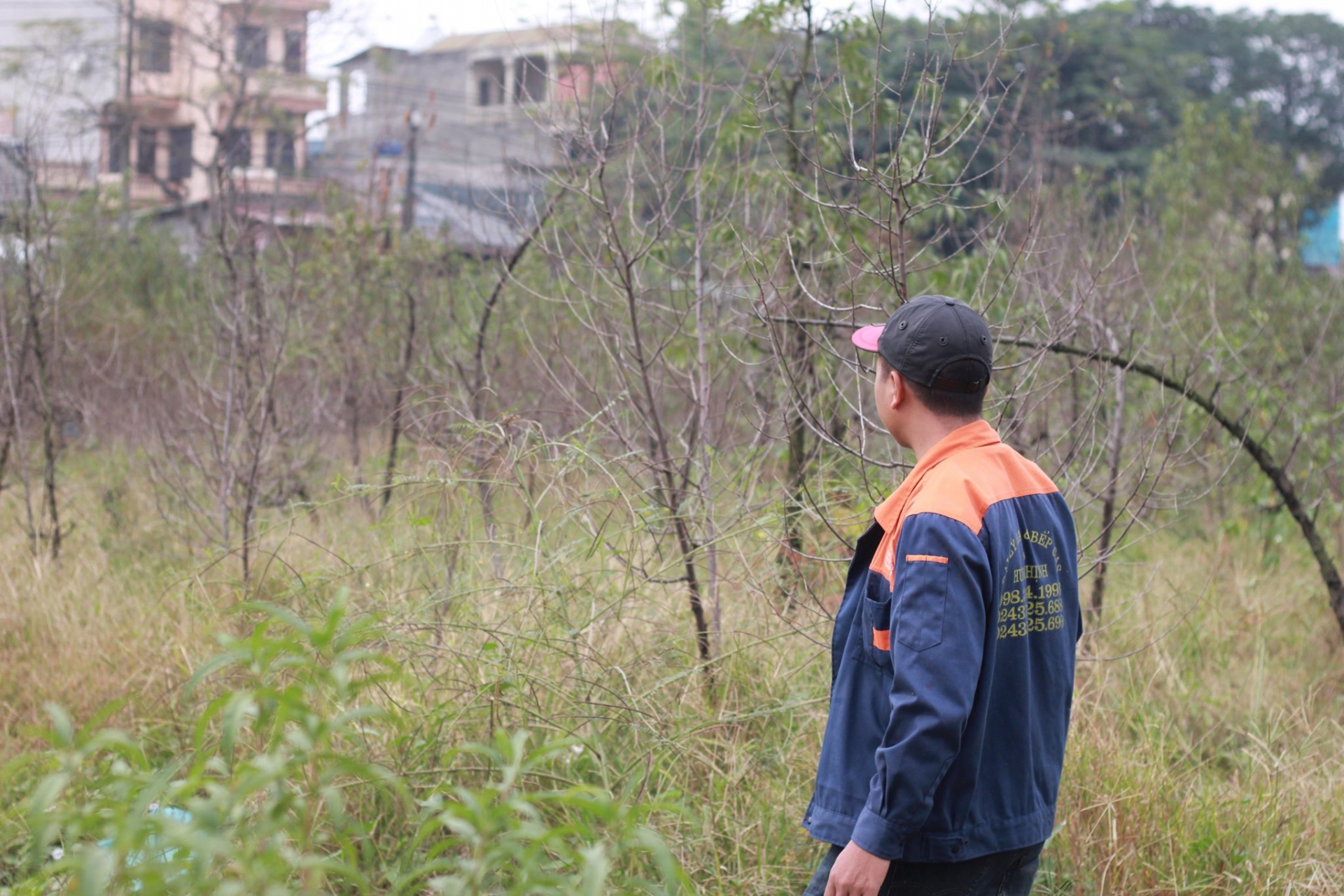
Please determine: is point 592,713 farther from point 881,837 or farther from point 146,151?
point 146,151

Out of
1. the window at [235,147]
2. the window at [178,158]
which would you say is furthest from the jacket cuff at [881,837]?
the window at [178,158]

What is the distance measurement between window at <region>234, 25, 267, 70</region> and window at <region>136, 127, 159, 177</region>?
5.35 metres

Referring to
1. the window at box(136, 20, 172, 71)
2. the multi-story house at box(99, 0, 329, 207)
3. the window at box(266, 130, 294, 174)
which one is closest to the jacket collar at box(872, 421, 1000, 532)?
the multi-story house at box(99, 0, 329, 207)

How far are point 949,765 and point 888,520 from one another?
0.44m

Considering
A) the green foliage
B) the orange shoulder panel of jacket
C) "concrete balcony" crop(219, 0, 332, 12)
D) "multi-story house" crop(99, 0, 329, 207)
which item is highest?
"concrete balcony" crop(219, 0, 332, 12)

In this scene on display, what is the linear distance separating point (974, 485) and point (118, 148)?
95.9ft

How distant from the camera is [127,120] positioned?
20344mm

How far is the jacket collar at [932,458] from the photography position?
2.20 metres

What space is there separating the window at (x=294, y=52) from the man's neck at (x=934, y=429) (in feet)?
78.0

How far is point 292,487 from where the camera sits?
716cm

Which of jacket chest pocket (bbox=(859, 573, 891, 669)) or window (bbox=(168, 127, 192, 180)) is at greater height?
window (bbox=(168, 127, 192, 180))

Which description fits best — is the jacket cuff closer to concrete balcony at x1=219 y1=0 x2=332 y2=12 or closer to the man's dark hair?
the man's dark hair

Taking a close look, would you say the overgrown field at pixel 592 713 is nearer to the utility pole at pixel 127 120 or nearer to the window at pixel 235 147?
the window at pixel 235 147

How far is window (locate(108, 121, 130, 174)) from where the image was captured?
21.6 m
